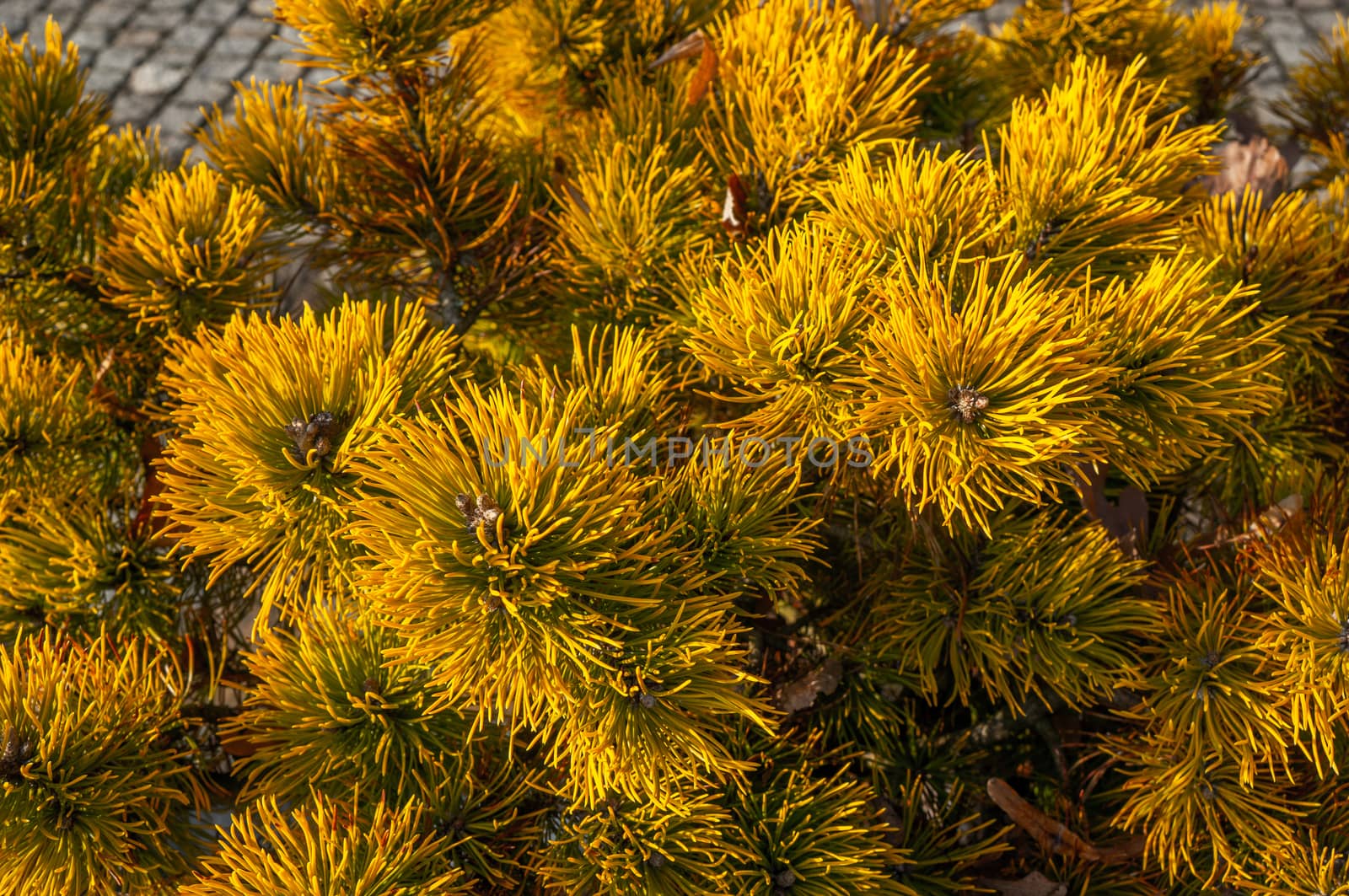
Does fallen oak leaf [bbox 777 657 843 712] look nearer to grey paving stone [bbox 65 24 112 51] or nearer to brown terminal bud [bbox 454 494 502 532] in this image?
brown terminal bud [bbox 454 494 502 532]

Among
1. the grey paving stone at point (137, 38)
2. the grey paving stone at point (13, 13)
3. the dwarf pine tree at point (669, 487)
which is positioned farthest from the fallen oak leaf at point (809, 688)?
the grey paving stone at point (13, 13)

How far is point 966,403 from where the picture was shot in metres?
0.72

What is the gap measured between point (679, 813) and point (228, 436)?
1.48ft

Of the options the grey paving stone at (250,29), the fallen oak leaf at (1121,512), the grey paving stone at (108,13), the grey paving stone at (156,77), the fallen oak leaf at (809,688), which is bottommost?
the grey paving stone at (156,77)

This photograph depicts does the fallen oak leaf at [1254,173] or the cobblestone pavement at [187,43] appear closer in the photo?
the fallen oak leaf at [1254,173]

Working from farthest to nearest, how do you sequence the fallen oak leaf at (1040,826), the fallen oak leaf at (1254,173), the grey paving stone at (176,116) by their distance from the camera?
the grey paving stone at (176,116), the fallen oak leaf at (1254,173), the fallen oak leaf at (1040,826)

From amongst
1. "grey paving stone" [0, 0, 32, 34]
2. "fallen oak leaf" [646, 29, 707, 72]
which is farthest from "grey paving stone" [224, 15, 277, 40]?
"fallen oak leaf" [646, 29, 707, 72]

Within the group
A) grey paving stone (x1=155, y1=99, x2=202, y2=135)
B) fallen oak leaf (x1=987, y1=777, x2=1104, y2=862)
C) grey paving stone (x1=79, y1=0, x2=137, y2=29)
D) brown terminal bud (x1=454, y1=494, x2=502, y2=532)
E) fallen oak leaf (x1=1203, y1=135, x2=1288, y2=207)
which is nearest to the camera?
brown terminal bud (x1=454, y1=494, x2=502, y2=532)

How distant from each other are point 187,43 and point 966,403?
4.48 meters

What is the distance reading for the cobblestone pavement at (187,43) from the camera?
4.00 meters

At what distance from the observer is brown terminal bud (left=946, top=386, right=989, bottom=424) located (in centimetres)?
72

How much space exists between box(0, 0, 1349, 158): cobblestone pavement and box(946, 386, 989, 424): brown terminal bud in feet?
12.5

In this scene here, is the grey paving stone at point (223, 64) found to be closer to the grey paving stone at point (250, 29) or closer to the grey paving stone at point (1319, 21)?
the grey paving stone at point (250, 29)

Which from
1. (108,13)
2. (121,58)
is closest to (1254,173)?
(121,58)
